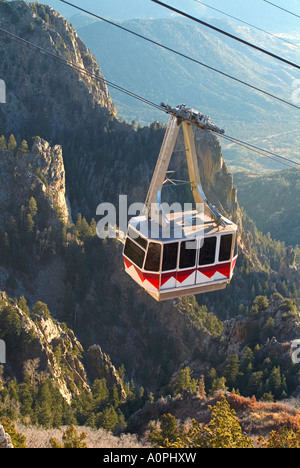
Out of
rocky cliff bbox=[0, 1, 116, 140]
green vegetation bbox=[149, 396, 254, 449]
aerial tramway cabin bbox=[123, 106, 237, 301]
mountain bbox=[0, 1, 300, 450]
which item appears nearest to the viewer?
green vegetation bbox=[149, 396, 254, 449]

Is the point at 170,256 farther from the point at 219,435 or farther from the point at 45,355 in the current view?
the point at 45,355

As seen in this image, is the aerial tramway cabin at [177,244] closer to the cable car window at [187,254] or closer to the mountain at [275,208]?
the cable car window at [187,254]

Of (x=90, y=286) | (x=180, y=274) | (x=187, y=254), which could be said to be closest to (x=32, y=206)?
(x=90, y=286)


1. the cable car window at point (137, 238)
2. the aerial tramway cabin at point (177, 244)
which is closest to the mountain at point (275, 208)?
the aerial tramway cabin at point (177, 244)

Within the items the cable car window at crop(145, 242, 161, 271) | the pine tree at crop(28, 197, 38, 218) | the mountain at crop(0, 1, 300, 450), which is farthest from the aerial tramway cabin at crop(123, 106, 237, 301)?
the pine tree at crop(28, 197, 38, 218)

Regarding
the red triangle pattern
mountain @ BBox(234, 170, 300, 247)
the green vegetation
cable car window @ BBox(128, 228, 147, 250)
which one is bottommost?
mountain @ BBox(234, 170, 300, 247)

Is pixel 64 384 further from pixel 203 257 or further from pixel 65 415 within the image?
pixel 203 257

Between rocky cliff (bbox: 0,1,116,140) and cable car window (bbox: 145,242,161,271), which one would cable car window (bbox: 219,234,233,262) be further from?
rocky cliff (bbox: 0,1,116,140)
